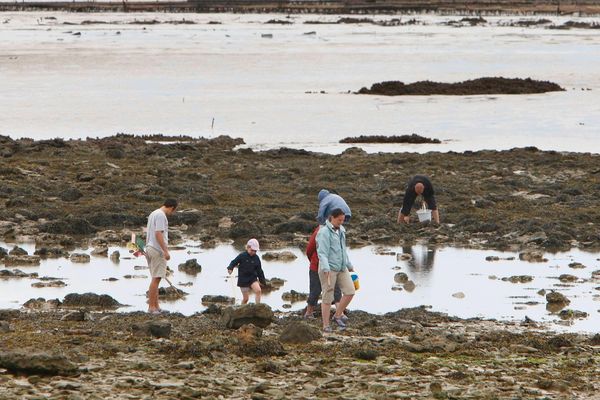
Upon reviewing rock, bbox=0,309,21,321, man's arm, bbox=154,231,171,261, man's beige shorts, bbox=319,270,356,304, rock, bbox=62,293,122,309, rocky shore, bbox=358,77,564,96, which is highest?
man's arm, bbox=154,231,171,261

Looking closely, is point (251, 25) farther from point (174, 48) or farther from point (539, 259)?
point (539, 259)

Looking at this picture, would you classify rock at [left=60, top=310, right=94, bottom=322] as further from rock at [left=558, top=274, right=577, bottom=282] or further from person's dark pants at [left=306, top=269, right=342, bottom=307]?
rock at [left=558, top=274, right=577, bottom=282]

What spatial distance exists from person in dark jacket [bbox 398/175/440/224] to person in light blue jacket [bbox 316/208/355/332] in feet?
24.3

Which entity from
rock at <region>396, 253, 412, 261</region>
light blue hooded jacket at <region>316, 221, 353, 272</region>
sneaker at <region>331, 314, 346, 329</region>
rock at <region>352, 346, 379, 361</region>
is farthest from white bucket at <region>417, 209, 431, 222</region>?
rock at <region>352, 346, 379, 361</region>

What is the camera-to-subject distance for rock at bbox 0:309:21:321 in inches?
516

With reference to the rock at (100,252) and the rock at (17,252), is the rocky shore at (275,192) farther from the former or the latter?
the rock at (100,252)

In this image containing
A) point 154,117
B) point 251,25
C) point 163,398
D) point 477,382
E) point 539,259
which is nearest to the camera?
point 163,398

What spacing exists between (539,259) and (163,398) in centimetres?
967

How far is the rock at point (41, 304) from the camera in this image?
46.2 feet

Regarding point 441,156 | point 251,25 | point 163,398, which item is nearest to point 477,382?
point 163,398

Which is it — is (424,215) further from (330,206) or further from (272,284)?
(330,206)

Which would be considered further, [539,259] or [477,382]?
[539,259]

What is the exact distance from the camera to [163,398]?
30.7 feet

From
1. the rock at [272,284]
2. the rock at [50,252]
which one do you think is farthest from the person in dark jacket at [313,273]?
the rock at [50,252]
